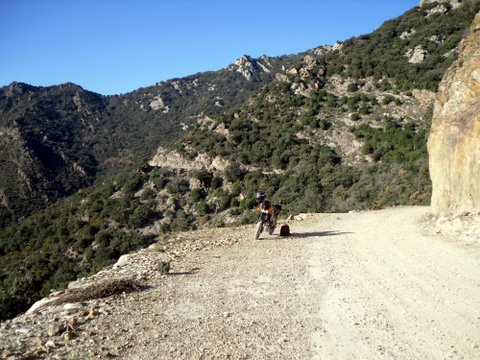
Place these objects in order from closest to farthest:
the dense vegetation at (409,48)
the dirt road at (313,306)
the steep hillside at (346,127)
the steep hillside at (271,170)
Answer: the dirt road at (313,306) → the steep hillside at (346,127) → the steep hillside at (271,170) → the dense vegetation at (409,48)

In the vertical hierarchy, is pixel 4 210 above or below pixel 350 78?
below

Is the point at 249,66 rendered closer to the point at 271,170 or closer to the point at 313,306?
the point at 271,170

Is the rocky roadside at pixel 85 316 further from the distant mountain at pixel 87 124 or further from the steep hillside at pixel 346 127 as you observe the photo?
the distant mountain at pixel 87 124

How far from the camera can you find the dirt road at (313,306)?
15.4 ft

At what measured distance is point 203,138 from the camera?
43.6 m

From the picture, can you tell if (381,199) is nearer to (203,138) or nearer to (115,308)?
(115,308)

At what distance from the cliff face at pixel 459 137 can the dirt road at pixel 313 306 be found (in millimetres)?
1865

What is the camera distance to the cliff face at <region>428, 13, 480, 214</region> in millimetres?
10494

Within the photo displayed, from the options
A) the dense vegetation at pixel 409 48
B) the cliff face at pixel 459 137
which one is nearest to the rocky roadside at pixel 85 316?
the cliff face at pixel 459 137

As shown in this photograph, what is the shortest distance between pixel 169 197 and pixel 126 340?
30.4m

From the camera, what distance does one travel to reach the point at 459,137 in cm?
1125

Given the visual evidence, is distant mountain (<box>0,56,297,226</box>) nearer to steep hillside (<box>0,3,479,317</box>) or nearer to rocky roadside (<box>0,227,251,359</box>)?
steep hillside (<box>0,3,479,317</box>)

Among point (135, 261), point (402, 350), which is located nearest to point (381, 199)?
point (135, 261)

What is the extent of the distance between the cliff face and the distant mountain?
184ft
